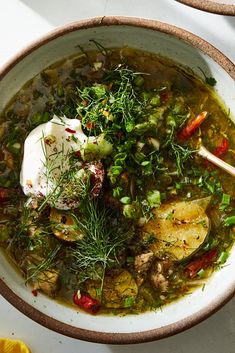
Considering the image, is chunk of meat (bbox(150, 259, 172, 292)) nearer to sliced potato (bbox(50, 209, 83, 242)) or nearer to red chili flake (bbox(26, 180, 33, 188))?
sliced potato (bbox(50, 209, 83, 242))

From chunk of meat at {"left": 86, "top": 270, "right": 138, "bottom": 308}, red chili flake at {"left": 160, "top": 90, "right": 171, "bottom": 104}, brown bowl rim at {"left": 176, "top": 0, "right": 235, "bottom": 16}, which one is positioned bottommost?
chunk of meat at {"left": 86, "top": 270, "right": 138, "bottom": 308}

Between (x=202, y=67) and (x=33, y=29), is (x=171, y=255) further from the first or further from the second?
(x=33, y=29)

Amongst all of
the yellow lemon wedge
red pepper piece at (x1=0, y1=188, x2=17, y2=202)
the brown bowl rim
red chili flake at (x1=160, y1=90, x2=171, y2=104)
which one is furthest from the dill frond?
the brown bowl rim

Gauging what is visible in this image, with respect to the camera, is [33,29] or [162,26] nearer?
[162,26]

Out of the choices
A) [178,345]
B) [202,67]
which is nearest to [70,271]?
[178,345]

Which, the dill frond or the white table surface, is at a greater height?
the white table surface

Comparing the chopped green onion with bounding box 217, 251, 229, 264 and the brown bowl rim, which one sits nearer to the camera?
the brown bowl rim
